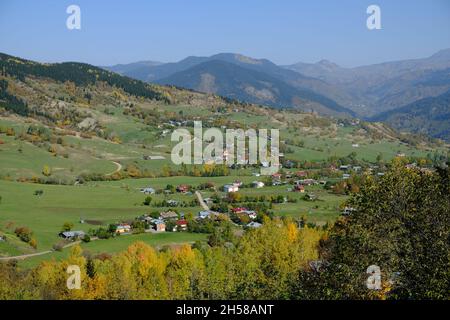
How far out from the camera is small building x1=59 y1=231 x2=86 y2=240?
43.2 metres

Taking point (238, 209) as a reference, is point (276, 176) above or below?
above

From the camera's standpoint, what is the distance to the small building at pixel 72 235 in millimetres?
43188

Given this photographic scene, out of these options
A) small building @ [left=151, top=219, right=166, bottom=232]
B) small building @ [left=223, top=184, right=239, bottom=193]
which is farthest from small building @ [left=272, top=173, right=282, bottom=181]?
small building @ [left=151, top=219, right=166, bottom=232]

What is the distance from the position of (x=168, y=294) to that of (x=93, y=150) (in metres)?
72.6

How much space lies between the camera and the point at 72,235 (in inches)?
1715

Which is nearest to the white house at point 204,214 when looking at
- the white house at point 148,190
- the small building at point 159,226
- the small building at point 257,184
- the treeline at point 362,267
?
the small building at point 159,226

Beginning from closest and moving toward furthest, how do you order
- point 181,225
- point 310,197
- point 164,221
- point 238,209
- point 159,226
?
point 159,226
point 181,225
point 164,221
point 238,209
point 310,197

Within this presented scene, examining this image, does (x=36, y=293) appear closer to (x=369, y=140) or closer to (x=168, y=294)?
(x=168, y=294)

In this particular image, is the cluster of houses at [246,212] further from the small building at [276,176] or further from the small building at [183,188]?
the small building at [276,176]

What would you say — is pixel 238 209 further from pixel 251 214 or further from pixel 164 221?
pixel 164 221

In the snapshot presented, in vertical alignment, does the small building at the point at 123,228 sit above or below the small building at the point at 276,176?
below

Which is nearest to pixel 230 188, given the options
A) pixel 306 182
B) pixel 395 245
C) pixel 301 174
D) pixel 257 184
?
pixel 257 184
